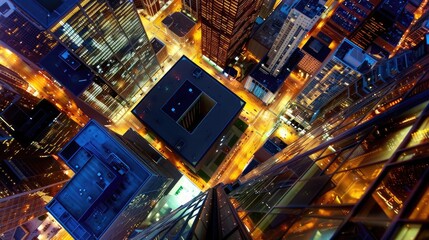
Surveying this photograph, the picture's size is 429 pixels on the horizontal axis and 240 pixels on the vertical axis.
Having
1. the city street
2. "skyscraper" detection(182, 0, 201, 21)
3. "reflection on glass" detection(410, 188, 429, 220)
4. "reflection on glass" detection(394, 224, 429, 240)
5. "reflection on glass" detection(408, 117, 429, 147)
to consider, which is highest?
"skyscraper" detection(182, 0, 201, 21)

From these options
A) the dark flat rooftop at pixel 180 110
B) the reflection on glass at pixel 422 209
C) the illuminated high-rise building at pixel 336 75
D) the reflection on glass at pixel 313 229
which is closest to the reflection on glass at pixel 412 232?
the reflection on glass at pixel 422 209

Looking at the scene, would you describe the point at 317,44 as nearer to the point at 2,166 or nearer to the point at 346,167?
the point at 346,167

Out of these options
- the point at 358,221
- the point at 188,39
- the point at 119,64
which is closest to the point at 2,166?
the point at 119,64

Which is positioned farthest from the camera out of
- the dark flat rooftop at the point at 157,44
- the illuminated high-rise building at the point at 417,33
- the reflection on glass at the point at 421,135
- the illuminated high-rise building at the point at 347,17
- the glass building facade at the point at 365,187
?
the illuminated high-rise building at the point at 347,17

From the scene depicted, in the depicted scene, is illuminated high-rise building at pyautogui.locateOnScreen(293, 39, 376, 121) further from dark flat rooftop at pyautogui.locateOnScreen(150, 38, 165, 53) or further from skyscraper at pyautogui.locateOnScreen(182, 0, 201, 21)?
dark flat rooftop at pyautogui.locateOnScreen(150, 38, 165, 53)

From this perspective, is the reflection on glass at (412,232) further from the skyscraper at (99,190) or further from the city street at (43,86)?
the city street at (43,86)

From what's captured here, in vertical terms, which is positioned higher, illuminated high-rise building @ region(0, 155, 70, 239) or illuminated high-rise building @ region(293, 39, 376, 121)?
illuminated high-rise building @ region(293, 39, 376, 121)

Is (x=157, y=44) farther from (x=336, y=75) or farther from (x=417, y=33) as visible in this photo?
(x=417, y=33)

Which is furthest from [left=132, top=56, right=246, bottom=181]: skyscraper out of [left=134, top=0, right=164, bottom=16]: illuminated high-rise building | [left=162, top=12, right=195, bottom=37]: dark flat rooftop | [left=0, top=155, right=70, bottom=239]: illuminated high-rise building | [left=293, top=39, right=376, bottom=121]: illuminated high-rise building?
[left=0, top=155, right=70, bottom=239]: illuminated high-rise building
